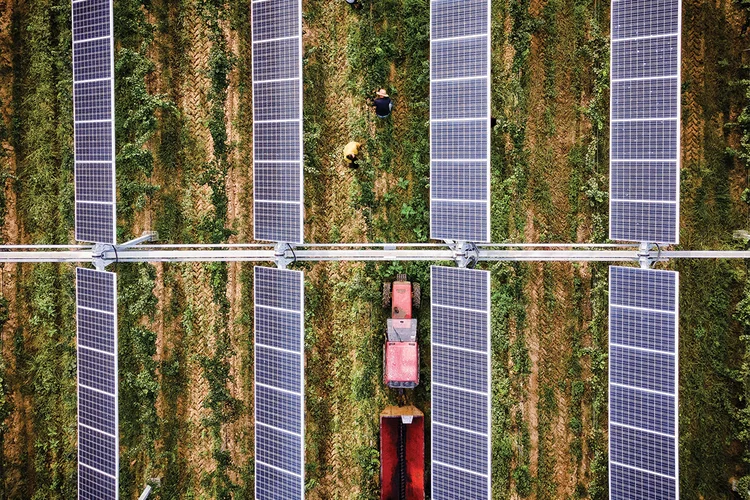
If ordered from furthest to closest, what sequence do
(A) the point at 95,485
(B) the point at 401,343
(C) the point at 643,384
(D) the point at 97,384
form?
(B) the point at 401,343, (A) the point at 95,485, (D) the point at 97,384, (C) the point at 643,384

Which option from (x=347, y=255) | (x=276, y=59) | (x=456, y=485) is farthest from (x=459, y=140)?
(x=456, y=485)

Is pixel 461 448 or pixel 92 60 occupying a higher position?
pixel 92 60

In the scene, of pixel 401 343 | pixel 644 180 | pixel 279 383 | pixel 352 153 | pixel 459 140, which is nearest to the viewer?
pixel 644 180

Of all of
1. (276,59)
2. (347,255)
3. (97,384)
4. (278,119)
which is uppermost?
(276,59)

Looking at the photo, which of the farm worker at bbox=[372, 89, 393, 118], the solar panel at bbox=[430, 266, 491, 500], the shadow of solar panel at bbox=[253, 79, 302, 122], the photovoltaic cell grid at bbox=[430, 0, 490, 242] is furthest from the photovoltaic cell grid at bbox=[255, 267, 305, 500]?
the farm worker at bbox=[372, 89, 393, 118]

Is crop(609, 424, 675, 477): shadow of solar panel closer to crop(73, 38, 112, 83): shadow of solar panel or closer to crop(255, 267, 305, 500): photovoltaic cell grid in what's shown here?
crop(255, 267, 305, 500): photovoltaic cell grid

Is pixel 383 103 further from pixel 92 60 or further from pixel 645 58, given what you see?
pixel 92 60

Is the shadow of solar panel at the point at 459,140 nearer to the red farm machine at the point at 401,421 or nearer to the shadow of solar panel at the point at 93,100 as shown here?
the red farm machine at the point at 401,421
